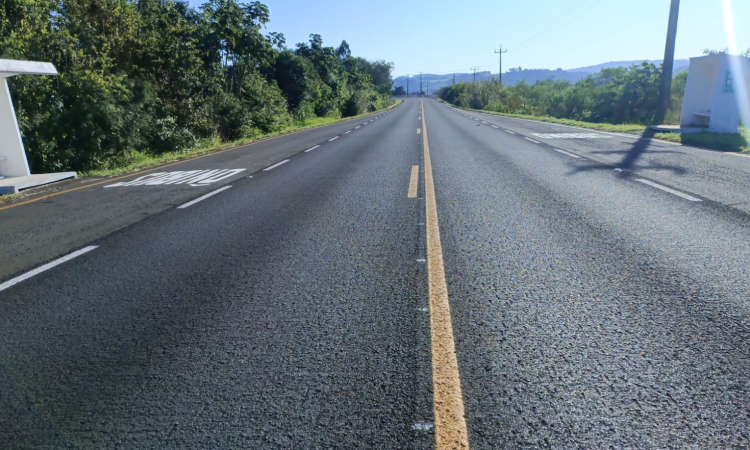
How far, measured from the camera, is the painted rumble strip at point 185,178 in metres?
11.5

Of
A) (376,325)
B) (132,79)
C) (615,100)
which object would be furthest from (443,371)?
(615,100)

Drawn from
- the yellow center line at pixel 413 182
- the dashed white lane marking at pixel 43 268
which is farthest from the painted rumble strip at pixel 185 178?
the dashed white lane marking at pixel 43 268

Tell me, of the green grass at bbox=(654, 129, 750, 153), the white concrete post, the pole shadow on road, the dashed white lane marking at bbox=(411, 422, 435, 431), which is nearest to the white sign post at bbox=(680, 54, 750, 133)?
the green grass at bbox=(654, 129, 750, 153)

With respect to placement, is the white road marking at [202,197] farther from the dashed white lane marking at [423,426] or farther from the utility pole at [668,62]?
the utility pole at [668,62]

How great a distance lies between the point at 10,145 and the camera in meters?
12.1

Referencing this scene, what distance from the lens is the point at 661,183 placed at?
9.32m

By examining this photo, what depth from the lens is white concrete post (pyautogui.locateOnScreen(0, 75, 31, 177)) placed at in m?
11.9

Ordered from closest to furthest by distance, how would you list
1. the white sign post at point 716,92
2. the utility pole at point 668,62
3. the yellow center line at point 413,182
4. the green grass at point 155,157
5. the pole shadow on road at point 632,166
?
the yellow center line at point 413,182, the pole shadow on road at point 632,166, the green grass at point 155,157, the white sign post at point 716,92, the utility pole at point 668,62

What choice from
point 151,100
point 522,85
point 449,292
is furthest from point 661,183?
point 522,85

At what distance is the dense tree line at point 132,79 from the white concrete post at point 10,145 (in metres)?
1.73

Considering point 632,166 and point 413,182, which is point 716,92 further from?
point 413,182

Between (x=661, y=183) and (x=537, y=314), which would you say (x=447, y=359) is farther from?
(x=661, y=183)

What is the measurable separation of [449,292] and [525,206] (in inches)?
150

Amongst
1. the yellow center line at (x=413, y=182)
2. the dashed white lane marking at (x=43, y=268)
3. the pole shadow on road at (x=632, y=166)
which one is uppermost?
the dashed white lane marking at (x=43, y=268)
